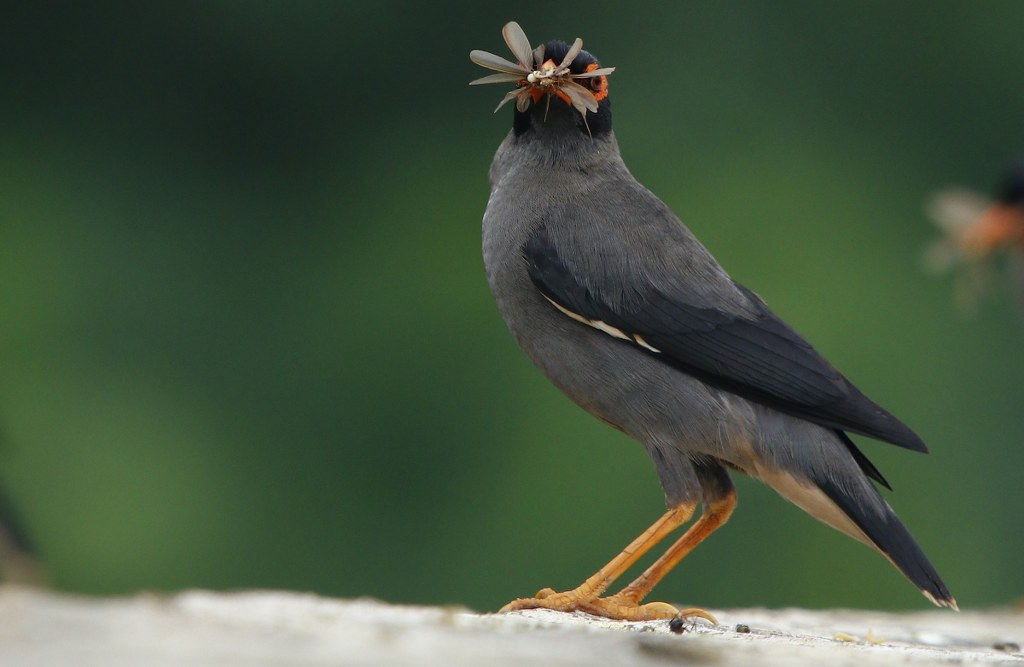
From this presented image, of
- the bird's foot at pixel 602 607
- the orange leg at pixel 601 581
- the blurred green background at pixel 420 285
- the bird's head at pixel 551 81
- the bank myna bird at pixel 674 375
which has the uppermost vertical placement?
the blurred green background at pixel 420 285

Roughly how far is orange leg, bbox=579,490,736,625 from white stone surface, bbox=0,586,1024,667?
0.22 feet

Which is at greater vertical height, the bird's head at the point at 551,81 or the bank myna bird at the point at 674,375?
the bird's head at the point at 551,81

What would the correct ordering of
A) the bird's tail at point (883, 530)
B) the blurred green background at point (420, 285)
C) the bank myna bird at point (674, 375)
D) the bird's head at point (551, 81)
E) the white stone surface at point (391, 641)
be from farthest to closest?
the blurred green background at point (420, 285) → the bird's head at point (551, 81) → the bank myna bird at point (674, 375) → the bird's tail at point (883, 530) → the white stone surface at point (391, 641)

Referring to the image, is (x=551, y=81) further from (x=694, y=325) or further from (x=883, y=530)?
(x=883, y=530)

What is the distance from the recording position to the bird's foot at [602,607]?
16.0 feet

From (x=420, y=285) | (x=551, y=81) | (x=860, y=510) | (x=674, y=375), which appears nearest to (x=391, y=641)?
(x=674, y=375)

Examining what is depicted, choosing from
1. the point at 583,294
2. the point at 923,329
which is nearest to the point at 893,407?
the point at 923,329

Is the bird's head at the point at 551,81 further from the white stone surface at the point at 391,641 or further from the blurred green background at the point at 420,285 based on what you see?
the blurred green background at the point at 420,285

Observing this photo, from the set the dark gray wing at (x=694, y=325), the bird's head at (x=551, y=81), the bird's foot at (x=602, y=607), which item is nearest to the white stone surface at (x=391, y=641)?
the bird's foot at (x=602, y=607)

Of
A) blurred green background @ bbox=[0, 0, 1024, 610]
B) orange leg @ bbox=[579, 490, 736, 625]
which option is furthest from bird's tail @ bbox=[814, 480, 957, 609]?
blurred green background @ bbox=[0, 0, 1024, 610]

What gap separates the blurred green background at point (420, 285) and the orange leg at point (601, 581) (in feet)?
16.6

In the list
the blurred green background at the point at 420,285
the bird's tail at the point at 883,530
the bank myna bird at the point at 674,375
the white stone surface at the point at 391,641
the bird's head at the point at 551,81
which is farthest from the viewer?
the blurred green background at the point at 420,285

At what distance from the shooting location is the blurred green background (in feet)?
36.4

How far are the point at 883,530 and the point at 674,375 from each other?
30.1 inches
